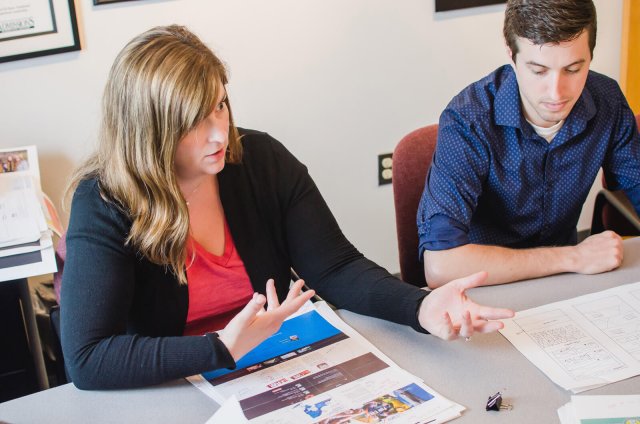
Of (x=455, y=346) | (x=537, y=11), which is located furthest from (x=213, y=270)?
(x=537, y=11)

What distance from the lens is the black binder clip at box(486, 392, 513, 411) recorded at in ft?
3.80

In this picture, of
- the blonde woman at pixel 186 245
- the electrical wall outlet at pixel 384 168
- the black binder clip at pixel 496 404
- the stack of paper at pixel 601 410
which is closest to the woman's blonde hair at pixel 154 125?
the blonde woman at pixel 186 245


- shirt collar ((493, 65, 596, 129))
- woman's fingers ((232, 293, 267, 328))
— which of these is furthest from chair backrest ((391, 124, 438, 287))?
woman's fingers ((232, 293, 267, 328))

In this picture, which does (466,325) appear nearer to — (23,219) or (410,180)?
(410,180)

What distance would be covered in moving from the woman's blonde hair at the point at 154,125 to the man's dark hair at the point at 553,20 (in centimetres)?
66

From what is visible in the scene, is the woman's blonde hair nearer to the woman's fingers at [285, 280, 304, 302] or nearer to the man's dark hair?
the woman's fingers at [285, 280, 304, 302]

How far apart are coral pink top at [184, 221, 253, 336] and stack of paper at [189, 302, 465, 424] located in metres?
0.21

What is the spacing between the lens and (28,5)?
228 cm

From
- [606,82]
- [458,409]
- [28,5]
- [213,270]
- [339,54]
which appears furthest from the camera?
[339,54]

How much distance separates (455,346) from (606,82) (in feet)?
2.86

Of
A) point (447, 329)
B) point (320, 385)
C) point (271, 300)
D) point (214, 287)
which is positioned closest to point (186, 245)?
point (214, 287)

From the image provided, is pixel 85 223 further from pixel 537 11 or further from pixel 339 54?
pixel 339 54

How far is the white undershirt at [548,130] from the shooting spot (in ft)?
5.74

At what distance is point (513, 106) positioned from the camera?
5.63 feet
